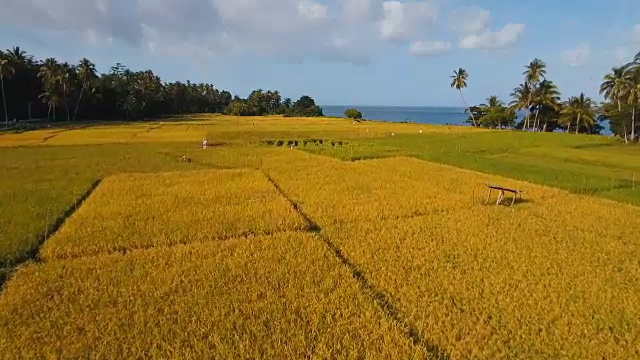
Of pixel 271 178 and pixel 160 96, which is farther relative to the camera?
pixel 160 96

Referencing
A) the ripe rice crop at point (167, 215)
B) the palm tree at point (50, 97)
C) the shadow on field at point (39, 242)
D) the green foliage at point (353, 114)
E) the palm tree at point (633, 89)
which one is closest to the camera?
the shadow on field at point (39, 242)

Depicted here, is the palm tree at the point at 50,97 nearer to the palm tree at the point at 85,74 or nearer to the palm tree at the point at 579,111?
the palm tree at the point at 85,74

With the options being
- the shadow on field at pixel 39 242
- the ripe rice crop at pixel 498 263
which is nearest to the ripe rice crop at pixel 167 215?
the shadow on field at pixel 39 242

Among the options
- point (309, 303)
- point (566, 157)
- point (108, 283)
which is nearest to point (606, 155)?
point (566, 157)

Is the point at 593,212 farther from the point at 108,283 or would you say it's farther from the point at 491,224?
the point at 108,283

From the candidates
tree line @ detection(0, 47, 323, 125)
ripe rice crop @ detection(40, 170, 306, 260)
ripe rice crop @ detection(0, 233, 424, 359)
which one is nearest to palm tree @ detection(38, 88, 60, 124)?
tree line @ detection(0, 47, 323, 125)

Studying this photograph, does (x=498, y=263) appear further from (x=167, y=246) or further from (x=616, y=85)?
A: (x=616, y=85)

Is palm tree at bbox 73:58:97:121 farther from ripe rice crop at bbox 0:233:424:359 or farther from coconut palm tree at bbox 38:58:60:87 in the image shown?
ripe rice crop at bbox 0:233:424:359
